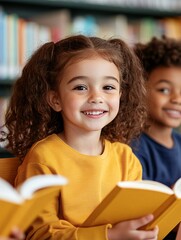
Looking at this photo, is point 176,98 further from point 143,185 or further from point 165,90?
point 143,185

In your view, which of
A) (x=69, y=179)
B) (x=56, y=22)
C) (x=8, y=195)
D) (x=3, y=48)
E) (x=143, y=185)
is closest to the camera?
(x=8, y=195)

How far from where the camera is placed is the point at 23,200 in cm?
102

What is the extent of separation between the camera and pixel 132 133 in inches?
71.0

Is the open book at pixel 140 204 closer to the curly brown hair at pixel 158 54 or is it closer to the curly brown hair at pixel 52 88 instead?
the curly brown hair at pixel 52 88

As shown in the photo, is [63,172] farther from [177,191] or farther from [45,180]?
[45,180]

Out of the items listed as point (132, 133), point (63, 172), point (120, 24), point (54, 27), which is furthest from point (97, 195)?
point (120, 24)

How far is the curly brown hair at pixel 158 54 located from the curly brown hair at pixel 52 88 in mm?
271

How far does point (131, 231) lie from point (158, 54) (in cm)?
95

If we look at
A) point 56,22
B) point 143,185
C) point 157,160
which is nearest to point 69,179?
point 143,185

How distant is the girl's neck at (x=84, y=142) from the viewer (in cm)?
157

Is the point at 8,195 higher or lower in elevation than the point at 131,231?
higher

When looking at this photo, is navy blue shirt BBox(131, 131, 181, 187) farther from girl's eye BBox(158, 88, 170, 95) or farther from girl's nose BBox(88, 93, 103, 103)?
girl's nose BBox(88, 93, 103, 103)

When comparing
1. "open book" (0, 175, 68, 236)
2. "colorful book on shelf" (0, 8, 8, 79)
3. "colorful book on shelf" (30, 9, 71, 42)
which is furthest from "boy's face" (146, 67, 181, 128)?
"colorful book on shelf" (30, 9, 71, 42)

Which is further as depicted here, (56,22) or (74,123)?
(56,22)
